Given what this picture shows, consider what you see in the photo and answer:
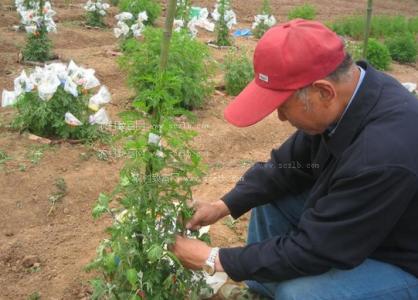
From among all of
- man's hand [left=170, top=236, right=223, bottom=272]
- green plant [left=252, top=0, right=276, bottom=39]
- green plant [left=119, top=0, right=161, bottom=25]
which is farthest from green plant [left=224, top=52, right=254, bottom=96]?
man's hand [left=170, top=236, right=223, bottom=272]

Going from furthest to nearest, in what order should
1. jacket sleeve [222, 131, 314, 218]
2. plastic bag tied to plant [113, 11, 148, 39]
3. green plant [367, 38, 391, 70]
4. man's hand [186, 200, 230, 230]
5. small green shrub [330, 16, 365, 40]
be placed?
small green shrub [330, 16, 365, 40] → green plant [367, 38, 391, 70] → plastic bag tied to plant [113, 11, 148, 39] → jacket sleeve [222, 131, 314, 218] → man's hand [186, 200, 230, 230]

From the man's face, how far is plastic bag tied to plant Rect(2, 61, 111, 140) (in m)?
2.57

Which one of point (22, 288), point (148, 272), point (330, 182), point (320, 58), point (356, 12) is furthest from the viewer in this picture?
point (356, 12)

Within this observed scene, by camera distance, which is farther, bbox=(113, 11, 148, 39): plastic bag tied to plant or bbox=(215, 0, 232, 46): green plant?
bbox=(215, 0, 232, 46): green plant

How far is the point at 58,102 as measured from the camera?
4285 millimetres

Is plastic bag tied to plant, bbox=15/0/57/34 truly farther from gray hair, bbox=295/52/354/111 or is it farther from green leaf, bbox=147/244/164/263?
gray hair, bbox=295/52/354/111

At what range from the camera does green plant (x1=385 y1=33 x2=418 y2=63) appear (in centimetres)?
870

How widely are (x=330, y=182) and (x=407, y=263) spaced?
45 centimetres

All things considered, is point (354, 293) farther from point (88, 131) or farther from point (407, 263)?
point (88, 131)

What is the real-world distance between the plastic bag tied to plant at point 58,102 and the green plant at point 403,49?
6002mm

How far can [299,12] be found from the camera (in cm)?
1014

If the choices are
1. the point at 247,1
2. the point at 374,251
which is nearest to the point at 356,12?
the point at 247,1

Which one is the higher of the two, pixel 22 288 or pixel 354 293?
pixel 354 293

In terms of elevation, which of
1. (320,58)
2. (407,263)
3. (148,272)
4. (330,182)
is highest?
(320,58)
